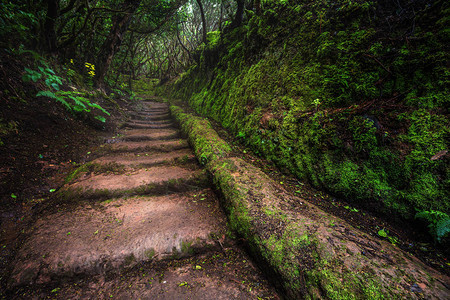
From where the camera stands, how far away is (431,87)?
6.66ft

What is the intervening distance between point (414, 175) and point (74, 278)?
4.05m

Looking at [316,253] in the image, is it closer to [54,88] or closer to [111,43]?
[54,88]

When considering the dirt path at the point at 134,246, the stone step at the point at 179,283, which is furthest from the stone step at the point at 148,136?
the stone step at the point at 179,283

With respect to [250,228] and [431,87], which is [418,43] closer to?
[431,87]

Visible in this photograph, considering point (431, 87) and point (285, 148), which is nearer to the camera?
point (431, 87)

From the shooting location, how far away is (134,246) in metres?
2.06

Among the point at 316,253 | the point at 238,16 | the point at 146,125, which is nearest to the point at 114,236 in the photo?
the point at 316,253

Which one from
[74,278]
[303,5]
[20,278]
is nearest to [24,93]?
[20,278]

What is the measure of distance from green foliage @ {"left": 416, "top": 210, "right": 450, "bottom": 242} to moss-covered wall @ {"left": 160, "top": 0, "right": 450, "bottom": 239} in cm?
8

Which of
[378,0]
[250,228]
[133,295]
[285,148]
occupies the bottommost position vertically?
[133,295]

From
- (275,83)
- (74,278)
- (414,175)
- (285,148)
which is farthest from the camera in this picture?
(275,83)

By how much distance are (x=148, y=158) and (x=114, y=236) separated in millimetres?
2157

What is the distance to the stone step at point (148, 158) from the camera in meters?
3.66

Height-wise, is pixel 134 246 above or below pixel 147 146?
below
